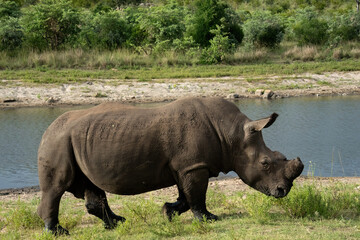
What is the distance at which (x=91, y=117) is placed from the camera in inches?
247

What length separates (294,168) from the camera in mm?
6062

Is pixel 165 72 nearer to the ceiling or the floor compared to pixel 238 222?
nearer to the floor

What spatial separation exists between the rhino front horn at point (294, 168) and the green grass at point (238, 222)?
20.1 inches

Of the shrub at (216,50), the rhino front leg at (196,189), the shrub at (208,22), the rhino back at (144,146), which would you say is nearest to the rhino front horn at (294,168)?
the rhino back at (144,146)

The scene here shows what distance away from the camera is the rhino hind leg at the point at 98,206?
6.48 meters

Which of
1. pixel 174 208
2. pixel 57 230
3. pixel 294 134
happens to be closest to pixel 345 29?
pixel 294 134

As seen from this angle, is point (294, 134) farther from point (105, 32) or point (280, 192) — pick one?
point (105, 32)

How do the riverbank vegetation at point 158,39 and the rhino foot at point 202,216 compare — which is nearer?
the rhino foot at point 202,216

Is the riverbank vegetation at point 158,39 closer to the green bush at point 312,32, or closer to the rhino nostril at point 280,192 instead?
the green bush at point 312,32

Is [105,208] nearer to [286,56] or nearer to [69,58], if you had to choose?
[69,58]

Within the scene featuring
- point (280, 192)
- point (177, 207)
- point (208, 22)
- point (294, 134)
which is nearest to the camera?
point (280, 192)

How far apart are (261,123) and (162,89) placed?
1448 cm

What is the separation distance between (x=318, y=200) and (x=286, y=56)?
20694 millimetres

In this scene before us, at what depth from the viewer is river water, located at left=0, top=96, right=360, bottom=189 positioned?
37.4 ft
